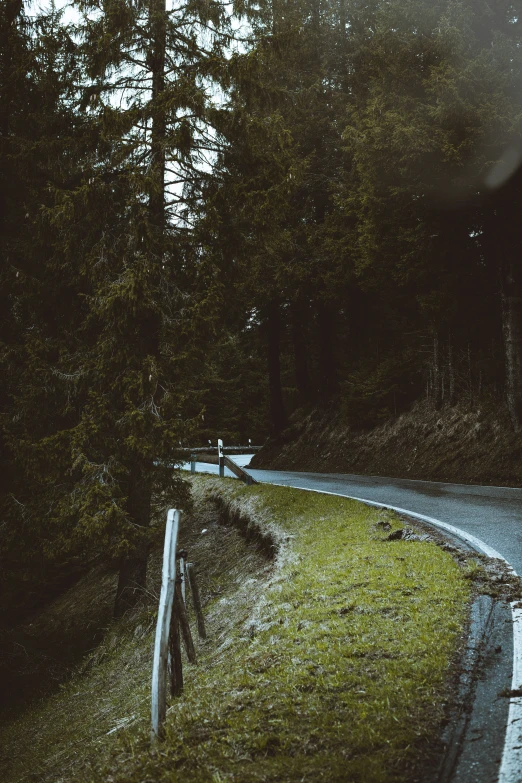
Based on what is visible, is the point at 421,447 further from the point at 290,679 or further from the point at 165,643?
the point at 165,643

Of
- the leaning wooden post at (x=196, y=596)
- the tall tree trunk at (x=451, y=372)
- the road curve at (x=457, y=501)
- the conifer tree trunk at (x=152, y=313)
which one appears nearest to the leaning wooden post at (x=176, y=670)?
the leaning wooden post at (x=196, y=596)

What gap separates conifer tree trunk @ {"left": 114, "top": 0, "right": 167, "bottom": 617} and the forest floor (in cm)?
818

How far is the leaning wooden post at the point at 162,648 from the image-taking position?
13.4 feet

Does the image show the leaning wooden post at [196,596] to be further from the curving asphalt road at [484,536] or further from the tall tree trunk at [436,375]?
the tall tree trunk at [436,375]

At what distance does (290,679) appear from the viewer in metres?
4.38

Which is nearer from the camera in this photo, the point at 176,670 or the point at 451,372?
the point at 176,670

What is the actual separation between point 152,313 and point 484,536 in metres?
6.10

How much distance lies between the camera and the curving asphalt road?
316 cm

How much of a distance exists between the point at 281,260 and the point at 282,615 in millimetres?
17549

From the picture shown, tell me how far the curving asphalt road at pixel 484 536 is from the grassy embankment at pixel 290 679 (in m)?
0.27

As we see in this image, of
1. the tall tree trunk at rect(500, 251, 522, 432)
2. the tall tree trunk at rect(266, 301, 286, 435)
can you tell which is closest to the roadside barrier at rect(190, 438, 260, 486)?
the tall tree trunk at rect(266, 301, 286, 435)

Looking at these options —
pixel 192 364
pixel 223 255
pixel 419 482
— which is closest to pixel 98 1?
pixel 223 255

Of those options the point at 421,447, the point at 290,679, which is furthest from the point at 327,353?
the point at 290,679

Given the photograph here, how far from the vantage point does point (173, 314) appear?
1024 centimetres
